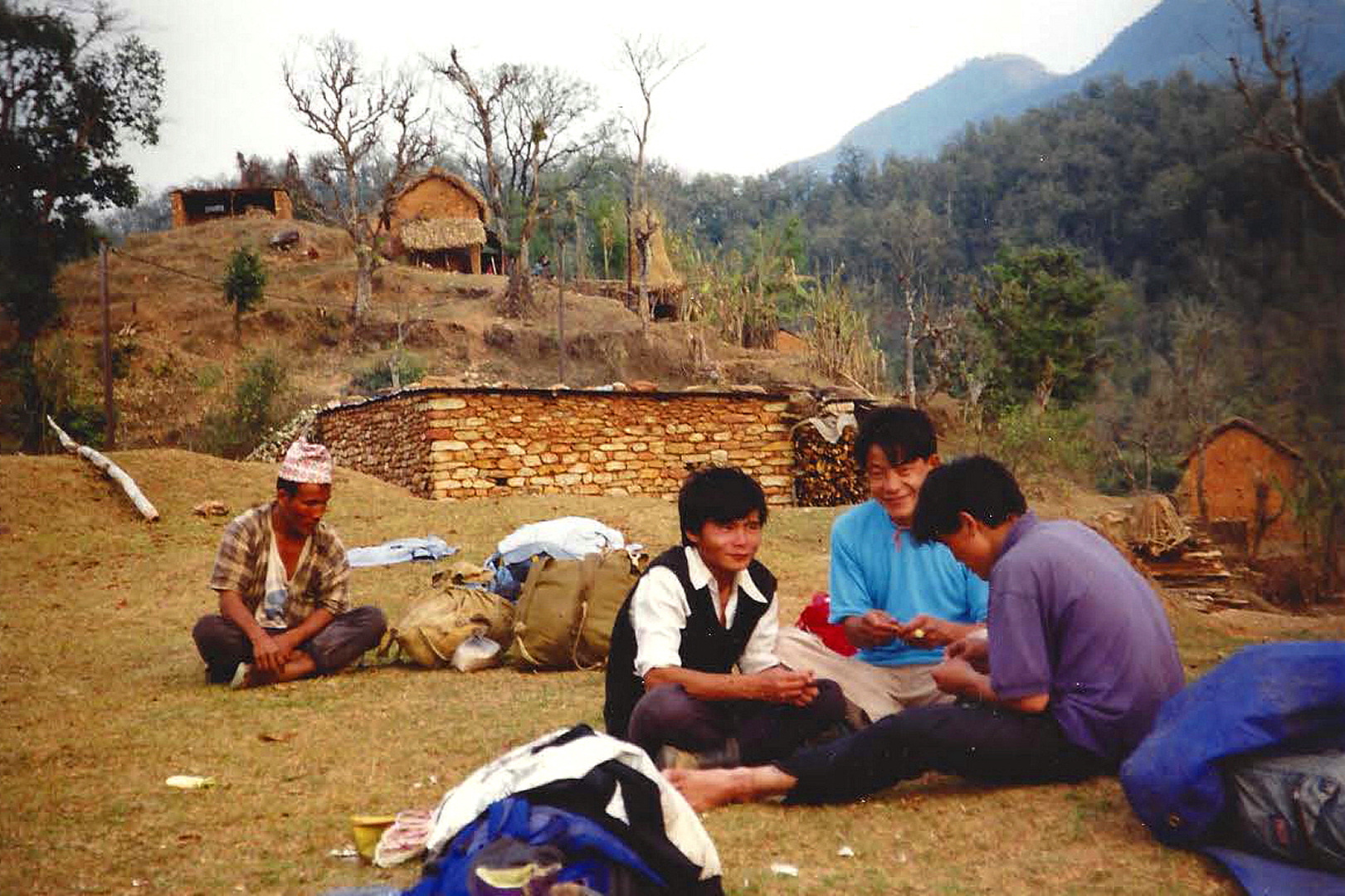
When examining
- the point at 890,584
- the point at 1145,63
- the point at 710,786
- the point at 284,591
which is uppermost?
the point at 1145,63

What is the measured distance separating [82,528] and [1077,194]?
178 feet

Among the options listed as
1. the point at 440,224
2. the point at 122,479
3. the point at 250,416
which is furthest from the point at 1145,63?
the point at 122,479

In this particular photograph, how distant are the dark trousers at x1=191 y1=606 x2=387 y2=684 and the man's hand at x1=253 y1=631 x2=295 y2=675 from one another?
149 mm

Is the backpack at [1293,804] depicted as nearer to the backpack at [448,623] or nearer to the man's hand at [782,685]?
the man's hand at [782,685]

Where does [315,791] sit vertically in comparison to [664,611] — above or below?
below

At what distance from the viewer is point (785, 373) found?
27984mm

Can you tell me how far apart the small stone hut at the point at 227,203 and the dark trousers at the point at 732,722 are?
129 ft

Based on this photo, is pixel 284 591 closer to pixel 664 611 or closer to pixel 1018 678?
pixel 664 611

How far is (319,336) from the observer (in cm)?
3184

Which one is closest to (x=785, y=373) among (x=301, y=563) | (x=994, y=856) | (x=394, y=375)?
(x=394, y=375)

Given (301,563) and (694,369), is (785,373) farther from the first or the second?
(301,563)

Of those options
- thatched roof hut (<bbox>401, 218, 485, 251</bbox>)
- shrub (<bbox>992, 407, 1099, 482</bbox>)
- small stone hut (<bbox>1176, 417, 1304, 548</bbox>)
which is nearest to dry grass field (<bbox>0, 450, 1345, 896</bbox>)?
small stone hut (<bbox>1176, 417, 1304, 548</bbox>)

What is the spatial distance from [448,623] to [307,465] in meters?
1.42

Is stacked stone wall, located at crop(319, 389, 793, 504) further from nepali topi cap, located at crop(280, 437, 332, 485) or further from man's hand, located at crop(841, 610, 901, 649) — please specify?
man's hand, located at crop(841, 610, 901, 649)
